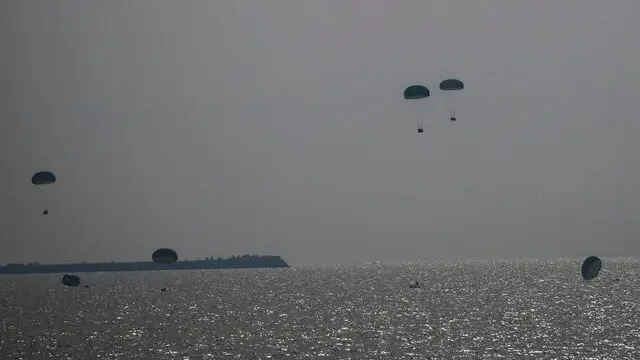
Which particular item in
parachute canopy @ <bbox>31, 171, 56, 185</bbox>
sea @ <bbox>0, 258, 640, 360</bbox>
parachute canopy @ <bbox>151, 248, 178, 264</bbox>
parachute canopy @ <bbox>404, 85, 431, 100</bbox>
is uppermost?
parachute canopy @ <bbox>404, 85, 431, 100</bbox>

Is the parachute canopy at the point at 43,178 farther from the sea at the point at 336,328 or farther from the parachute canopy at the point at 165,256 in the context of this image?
the parachute canopy at the point at 165,256

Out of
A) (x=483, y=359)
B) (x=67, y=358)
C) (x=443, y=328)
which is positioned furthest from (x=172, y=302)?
(x=483, y=359)

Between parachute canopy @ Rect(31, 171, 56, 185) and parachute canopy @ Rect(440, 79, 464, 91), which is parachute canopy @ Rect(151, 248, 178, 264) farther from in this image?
parachute canopy @ Rect(440, 79, 464, 91)

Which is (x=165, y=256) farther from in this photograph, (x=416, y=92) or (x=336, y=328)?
(x=416, y=92)

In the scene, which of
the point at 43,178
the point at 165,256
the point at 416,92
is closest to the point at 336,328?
the point at 165,256

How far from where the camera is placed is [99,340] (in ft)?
313

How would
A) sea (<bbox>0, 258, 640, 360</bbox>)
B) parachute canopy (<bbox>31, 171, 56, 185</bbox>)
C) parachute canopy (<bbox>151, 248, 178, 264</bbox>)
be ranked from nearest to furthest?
sea (<bbox>0, 258, 640, 360</bbox>) < parachute canopy (<bbox>31, 171, 56, 185</bbox>) < parachute canopy (<bbox>151, 248, 178, 264</bbox>)

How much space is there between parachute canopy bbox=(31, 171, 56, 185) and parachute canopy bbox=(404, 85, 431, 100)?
115ft

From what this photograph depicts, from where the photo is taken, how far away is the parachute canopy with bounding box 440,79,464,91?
87.5 meters

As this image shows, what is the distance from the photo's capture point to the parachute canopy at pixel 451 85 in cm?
8751

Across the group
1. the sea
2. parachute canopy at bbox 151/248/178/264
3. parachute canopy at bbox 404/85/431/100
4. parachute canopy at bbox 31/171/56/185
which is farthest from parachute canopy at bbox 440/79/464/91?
parachute canopy at bbox 151/248/178/264

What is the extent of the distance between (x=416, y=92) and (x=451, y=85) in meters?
4.60

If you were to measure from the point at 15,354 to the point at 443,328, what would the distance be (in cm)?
4439

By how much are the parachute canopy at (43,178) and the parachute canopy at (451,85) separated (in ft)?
126
